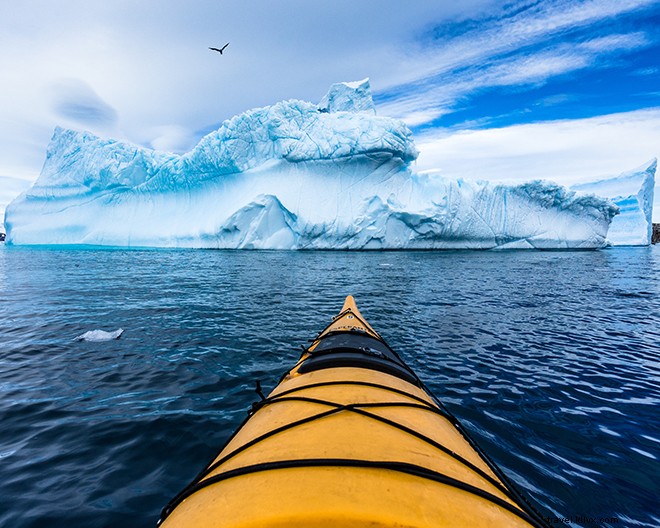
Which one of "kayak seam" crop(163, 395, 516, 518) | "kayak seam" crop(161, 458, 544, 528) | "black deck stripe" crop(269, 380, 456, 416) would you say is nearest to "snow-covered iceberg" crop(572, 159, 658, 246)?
"black deck stripe" crop(269, 380, 456, 416)

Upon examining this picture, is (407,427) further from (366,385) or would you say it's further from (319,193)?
(319,193)

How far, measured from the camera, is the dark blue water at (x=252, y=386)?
2643 millimetres

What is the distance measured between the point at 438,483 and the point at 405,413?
2.31 feet

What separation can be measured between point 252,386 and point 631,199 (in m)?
53.7

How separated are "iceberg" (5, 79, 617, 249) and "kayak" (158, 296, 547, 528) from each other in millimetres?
27322

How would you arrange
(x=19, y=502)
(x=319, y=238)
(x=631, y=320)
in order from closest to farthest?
(x=19, y=502) < (x=631, y=320) < (x=319, y=238)

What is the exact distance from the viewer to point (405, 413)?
219cm

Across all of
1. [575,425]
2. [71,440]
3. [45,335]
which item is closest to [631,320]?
[575,425]

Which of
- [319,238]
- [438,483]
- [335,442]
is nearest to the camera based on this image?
[438,483]

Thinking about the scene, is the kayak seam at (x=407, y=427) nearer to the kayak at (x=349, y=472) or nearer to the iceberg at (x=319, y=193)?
the kayak at (x=349, y=472)

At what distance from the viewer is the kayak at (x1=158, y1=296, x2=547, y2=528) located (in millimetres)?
1259

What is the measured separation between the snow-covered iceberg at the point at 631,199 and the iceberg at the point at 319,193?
1046 centimetres

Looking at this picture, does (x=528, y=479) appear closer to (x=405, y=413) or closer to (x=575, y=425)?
(x=575, y=425)

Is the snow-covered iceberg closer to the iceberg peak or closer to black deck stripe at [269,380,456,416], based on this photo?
the iceberg peak
